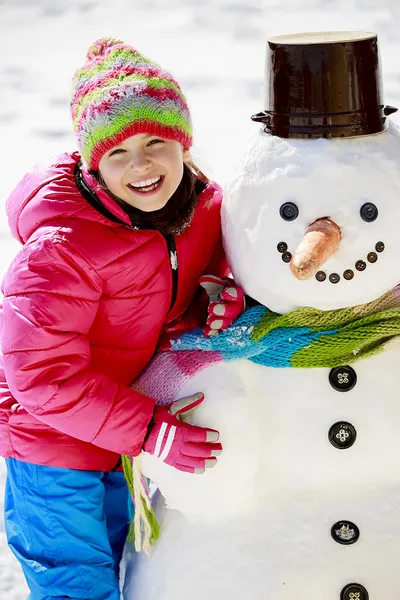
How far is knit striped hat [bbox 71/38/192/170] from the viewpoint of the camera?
4.74 feet

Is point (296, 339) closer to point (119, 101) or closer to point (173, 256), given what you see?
point (173, 256)

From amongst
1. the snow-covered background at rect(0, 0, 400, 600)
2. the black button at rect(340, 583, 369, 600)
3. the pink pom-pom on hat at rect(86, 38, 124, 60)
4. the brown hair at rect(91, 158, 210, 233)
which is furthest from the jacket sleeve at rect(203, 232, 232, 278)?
the snow-covered background at rect(0, 0, 400, 600)

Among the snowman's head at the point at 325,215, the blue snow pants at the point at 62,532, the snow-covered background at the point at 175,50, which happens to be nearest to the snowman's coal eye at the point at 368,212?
the snowman's head at the point at 325,215

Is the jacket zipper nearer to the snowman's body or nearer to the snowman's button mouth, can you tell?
the snowman's body

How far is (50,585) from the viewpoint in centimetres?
168

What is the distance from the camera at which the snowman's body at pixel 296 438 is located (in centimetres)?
142

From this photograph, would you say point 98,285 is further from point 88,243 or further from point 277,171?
point 277,171

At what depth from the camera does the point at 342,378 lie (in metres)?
1.52

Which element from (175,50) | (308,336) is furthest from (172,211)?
(175,50)

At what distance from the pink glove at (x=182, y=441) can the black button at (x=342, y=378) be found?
18 centimetres

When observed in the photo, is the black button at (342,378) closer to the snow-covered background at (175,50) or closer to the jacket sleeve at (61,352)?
the jacket sleeve at (61,352)

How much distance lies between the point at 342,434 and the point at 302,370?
4.1 inches

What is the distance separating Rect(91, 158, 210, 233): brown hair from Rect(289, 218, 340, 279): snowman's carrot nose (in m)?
0.23

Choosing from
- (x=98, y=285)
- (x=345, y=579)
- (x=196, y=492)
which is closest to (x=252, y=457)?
(x=196, y=492)
